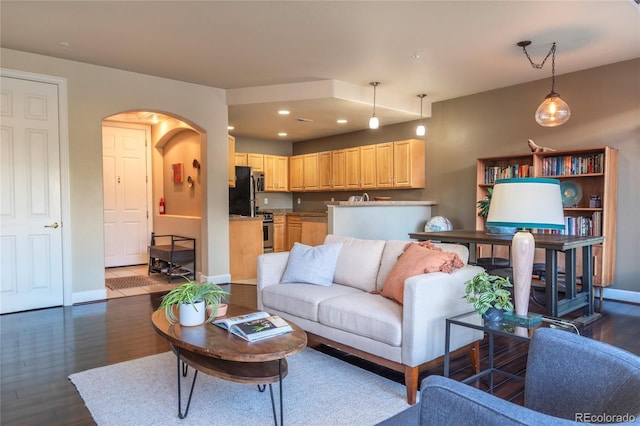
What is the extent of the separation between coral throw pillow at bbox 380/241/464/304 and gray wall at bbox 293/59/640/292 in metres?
3.37

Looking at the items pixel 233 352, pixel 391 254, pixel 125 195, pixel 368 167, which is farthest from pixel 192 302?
pixel 125 195

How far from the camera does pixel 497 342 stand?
3400mm

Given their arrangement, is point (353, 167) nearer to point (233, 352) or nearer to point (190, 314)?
point (190, 314)

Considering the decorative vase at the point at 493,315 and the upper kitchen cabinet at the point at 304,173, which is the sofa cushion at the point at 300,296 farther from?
Answer: the upper kitchen cabinet at the point at 304,173

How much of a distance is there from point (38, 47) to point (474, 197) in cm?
583

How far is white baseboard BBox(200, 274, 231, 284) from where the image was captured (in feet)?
19.0

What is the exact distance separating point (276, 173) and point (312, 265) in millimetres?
5583

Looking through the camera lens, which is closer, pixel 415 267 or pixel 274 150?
pixel 415 267

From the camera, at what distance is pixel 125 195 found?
7.61 metres

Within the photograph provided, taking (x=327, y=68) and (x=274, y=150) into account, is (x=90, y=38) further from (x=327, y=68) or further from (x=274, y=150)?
(x=274, y=150)

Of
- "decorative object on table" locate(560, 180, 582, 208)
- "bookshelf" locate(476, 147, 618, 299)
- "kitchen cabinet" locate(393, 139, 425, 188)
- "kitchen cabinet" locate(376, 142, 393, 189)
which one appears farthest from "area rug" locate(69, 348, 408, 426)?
"kitchen cabinet" locate(376, 142, 393, 189)

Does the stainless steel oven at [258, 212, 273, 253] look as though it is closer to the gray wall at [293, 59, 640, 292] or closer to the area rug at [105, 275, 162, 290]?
the gray wall at [293, 59, 640, 292]

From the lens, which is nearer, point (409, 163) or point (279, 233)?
point (409, 163)

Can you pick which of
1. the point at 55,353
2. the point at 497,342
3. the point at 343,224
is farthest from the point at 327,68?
the point at 55,353
